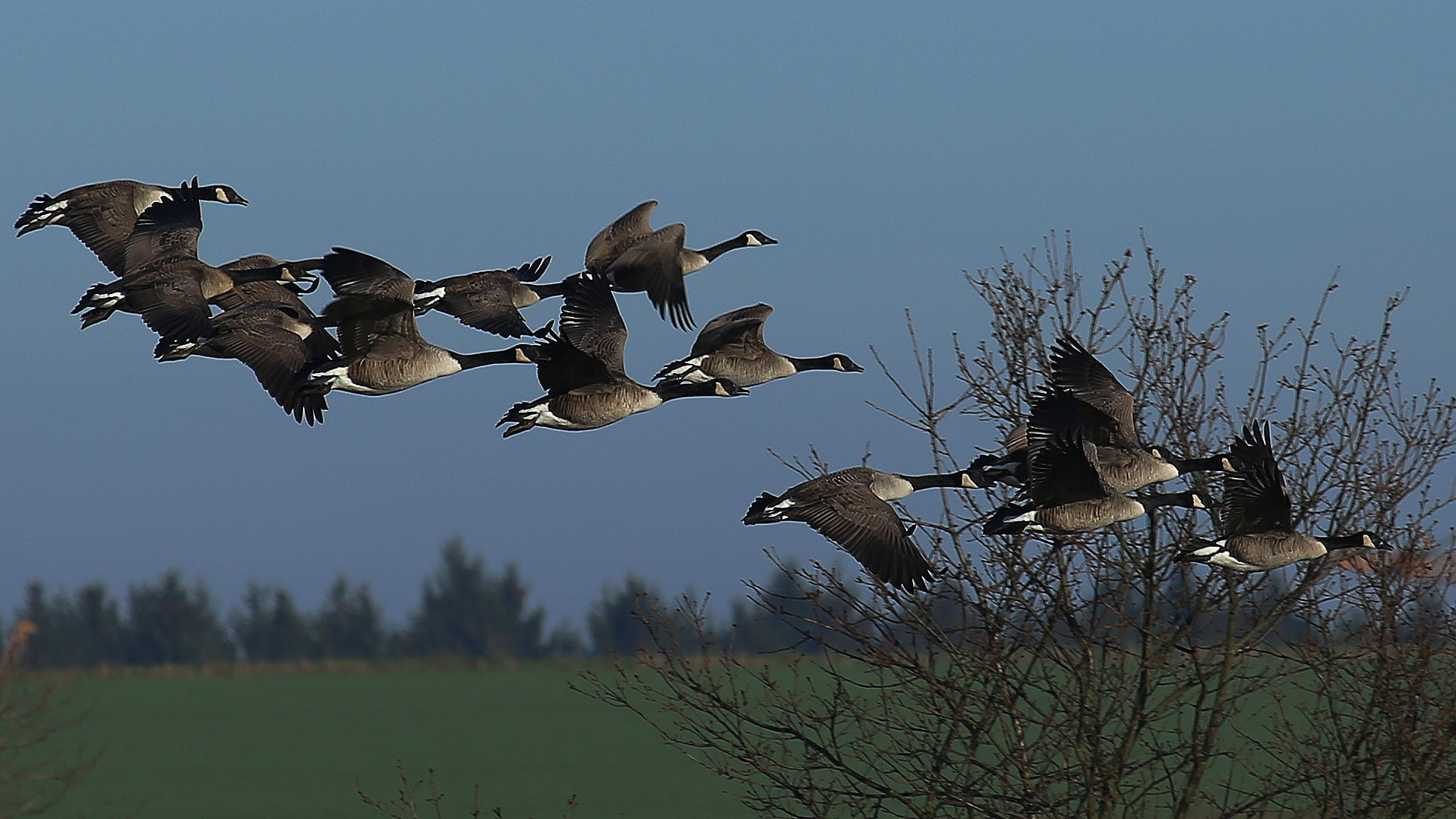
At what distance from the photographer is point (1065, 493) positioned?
9.64 m

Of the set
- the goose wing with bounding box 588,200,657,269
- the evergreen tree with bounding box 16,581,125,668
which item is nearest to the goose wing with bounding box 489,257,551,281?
the goose wing with bounding box 588,200,657,269

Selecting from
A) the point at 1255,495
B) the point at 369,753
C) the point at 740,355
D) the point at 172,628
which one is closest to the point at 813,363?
the point at 740,355

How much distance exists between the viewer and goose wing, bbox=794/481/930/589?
976 centimetres

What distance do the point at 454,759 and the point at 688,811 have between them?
39.0 ft

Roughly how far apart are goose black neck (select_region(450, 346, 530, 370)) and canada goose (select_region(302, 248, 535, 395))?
0.22 metres

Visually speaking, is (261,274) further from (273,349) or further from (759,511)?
(759,511)

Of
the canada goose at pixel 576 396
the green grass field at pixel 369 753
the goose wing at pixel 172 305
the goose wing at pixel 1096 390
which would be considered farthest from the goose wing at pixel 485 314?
the green grass field at pixel 369 753

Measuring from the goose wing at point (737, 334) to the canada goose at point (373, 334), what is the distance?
7.48 feet

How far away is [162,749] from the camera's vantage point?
1823 inches

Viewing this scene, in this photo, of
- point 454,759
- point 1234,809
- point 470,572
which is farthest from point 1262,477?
point 470,572

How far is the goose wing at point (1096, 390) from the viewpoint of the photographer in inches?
425

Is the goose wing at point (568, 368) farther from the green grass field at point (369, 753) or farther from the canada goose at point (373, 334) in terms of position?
the green grass field at point (369, 753)

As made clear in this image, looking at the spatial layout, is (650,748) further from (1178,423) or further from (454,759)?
(1178,423)

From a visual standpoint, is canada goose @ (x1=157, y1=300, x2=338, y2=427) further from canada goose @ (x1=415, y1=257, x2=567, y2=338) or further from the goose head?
the goose head
